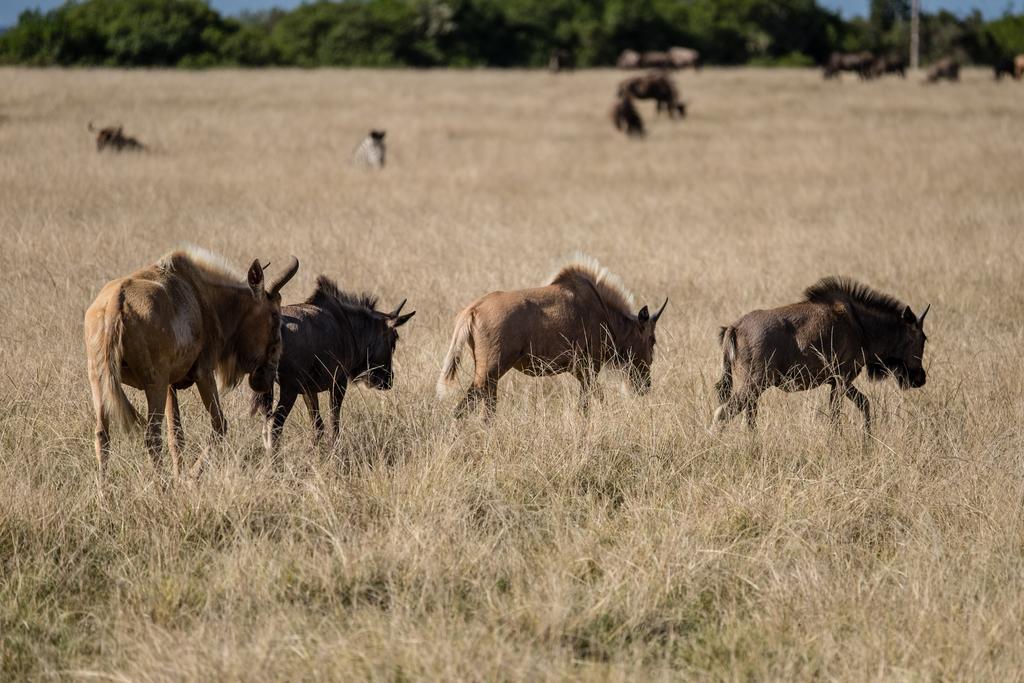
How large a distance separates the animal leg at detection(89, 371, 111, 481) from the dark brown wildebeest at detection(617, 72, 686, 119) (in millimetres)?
25148

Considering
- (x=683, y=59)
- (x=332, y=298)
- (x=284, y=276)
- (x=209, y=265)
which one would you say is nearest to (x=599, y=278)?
(x=332, y=298)

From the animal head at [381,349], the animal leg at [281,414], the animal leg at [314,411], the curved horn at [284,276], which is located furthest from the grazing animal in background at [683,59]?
the curved horn at [284,276]

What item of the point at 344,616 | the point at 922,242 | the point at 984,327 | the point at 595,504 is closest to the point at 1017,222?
the point at 922,242

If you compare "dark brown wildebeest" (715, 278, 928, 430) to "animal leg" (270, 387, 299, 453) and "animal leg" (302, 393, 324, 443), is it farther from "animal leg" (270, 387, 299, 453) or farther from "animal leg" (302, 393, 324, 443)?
"animal leg" (270, 387, 299, 453)

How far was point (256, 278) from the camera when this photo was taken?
571 cm

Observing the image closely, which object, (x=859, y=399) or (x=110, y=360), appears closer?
(x=110, y=360)

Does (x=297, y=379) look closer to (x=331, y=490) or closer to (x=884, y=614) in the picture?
(x=331, y=490)

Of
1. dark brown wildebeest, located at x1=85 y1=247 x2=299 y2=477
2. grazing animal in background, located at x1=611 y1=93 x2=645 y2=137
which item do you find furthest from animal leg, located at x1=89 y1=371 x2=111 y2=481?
grazing animal in background, located at x1=611 y1=93 x2=645 y2=137

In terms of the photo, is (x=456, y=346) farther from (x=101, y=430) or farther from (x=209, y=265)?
(x=101, y=430)

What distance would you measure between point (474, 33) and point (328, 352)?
59.4 m

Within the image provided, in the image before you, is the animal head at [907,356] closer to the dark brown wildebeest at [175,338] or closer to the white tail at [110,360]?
the dark brown wildebeest at [175,338]

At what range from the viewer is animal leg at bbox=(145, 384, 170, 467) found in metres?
5.33

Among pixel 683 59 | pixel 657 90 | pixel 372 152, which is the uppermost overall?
pixel 683 59

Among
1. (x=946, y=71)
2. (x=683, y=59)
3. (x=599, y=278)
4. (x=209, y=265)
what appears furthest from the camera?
(x=683, y=59)
